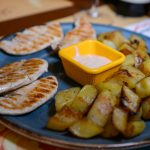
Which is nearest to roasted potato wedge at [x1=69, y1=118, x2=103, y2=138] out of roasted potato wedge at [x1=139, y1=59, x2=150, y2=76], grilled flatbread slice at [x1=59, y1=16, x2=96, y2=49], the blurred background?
roasted potato wedge at [x1=139, y1=59, x2=150, y2=76]

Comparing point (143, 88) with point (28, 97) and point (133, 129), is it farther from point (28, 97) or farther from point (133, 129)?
point (28, 97)

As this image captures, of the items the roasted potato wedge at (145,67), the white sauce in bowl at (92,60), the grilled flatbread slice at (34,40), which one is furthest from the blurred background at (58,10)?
the roasted potato wedge at (145,67)

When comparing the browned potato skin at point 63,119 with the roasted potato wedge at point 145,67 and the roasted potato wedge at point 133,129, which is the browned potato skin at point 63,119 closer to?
the roasted potato wedge at point 133,129

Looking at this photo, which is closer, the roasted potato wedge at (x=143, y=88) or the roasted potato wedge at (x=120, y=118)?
the roasted potato wedge at (x=120, y=118)

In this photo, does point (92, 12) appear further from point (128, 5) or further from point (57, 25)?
point (57, 25)

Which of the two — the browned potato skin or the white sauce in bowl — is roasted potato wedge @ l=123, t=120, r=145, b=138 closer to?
the browned potato skin

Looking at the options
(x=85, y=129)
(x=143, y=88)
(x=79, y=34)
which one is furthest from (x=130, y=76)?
(x=79, y=34)
